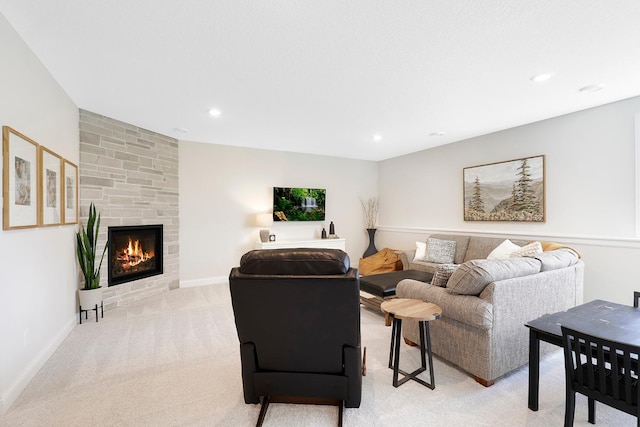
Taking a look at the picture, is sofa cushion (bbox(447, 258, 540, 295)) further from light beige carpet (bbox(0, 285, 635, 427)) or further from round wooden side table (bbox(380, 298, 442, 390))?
light beige carpet (bbox(0, 285, 635, 427))

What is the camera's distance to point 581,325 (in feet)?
5.71

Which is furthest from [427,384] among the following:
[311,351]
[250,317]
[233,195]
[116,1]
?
[233,195]

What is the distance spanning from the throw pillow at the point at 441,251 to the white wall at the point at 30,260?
4.83 meters

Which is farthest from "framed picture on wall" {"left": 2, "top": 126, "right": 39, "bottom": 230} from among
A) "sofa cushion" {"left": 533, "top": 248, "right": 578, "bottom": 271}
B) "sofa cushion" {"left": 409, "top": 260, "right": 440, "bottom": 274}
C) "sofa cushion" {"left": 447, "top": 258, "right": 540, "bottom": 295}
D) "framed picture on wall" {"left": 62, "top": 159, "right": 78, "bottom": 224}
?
"sofa cushion" {"left": 409, "top": 260, "right": 440, "bottom": 274}

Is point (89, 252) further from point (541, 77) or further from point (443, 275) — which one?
point (541, 77)

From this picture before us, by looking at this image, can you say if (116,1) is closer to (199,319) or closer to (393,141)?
(199,319)

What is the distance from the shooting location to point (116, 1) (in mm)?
1763

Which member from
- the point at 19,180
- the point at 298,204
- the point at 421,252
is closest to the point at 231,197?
the point at 298,204

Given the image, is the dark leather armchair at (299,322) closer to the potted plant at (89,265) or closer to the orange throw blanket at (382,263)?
the potted plant at (89,265)

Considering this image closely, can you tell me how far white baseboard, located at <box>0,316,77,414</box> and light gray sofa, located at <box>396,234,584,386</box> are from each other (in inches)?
116

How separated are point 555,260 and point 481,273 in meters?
1.05

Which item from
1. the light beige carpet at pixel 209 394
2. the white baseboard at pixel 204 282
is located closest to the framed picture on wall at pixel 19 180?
the light beige carpet at pixel 209 394

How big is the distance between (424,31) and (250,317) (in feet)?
7.15

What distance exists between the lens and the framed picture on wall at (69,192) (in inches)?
119
